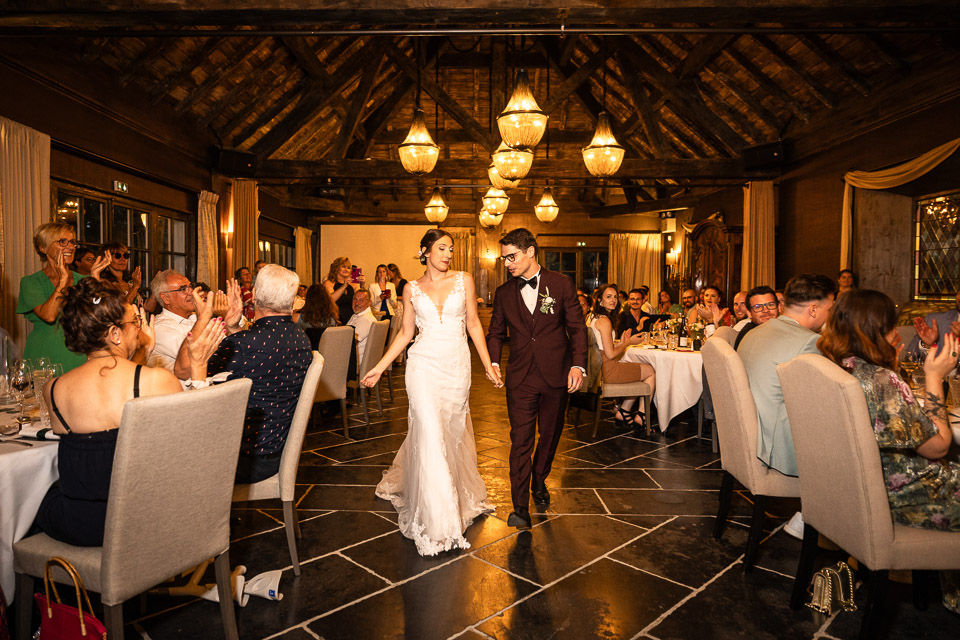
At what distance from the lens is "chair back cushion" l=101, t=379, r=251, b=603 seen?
62.7 inches

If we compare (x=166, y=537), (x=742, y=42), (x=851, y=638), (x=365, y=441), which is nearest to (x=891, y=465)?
→ (x=851, y=638)

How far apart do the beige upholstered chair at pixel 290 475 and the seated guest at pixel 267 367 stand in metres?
0.04

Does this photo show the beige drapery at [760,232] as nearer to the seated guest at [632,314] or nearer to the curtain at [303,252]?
the seated guest at [632,314]

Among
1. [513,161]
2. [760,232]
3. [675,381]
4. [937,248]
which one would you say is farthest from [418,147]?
[760,232]

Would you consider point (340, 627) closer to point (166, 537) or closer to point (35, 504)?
point (166, 537)

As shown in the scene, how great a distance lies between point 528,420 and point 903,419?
1712 mm

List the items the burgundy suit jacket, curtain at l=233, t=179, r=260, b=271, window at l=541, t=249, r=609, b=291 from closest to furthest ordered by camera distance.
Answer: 1. the burgundy suit jacket
2. curtain at l=233, t=179, r=260, b=271
3. window at l=541, t=249, r=609, b=291

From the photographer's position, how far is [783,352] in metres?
2.66

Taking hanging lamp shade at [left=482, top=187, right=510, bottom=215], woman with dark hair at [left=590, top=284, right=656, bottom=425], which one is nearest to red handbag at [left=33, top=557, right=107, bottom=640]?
woman with dark hair at [left=590, top=284, right=656, bottom=425]

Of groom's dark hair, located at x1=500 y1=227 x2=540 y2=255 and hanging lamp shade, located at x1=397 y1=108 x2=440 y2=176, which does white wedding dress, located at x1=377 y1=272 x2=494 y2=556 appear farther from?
hanging lamp shade, located at x1=397 y1=108 x2=440 y2=176

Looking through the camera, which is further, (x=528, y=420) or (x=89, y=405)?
(x=528, y=420)

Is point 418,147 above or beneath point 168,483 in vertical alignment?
above

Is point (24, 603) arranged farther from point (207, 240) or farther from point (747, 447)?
point (207, 240)

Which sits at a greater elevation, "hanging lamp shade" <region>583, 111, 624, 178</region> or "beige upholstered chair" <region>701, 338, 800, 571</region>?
"hanging lamp shade" <region>583, 111, 624, 178</region>
